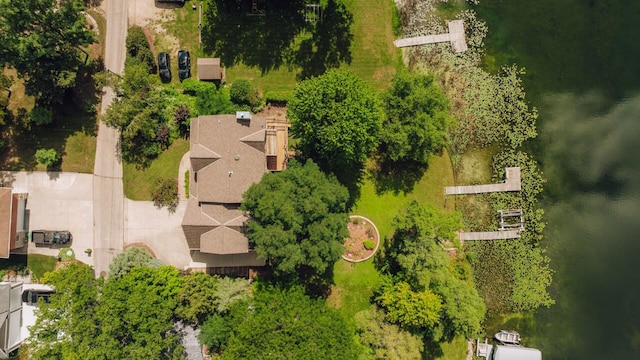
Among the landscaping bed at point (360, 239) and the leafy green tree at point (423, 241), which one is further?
the landscaping bed at point (360, 239)

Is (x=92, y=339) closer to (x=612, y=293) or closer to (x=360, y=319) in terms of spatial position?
(x=360, y=319)

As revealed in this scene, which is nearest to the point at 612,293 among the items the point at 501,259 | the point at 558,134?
the point at 501,259

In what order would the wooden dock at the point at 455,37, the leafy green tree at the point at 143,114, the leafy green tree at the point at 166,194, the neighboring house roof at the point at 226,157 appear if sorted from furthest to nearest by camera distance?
the wooden dock at the point at 455,37 → the leafy green tree at the point at 166,194 → the leafy green tree at the point at 143,114 → the neighboring house roof at the point at 226,157

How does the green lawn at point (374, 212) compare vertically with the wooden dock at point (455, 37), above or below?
below

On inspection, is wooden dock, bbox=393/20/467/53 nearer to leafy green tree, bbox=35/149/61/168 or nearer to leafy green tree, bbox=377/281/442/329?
leafy green tree, bbox=377/281/442/329

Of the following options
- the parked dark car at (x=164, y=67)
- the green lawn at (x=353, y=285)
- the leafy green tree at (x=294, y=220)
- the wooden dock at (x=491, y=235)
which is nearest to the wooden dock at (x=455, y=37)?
the wooden dock at (x=491, y=235)

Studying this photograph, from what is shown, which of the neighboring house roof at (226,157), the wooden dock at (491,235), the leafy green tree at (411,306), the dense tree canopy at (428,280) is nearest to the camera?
the leafy green tree at (411,306)

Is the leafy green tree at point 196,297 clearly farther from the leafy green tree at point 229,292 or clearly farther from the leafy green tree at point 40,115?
the leafy green tree at point 40,115
